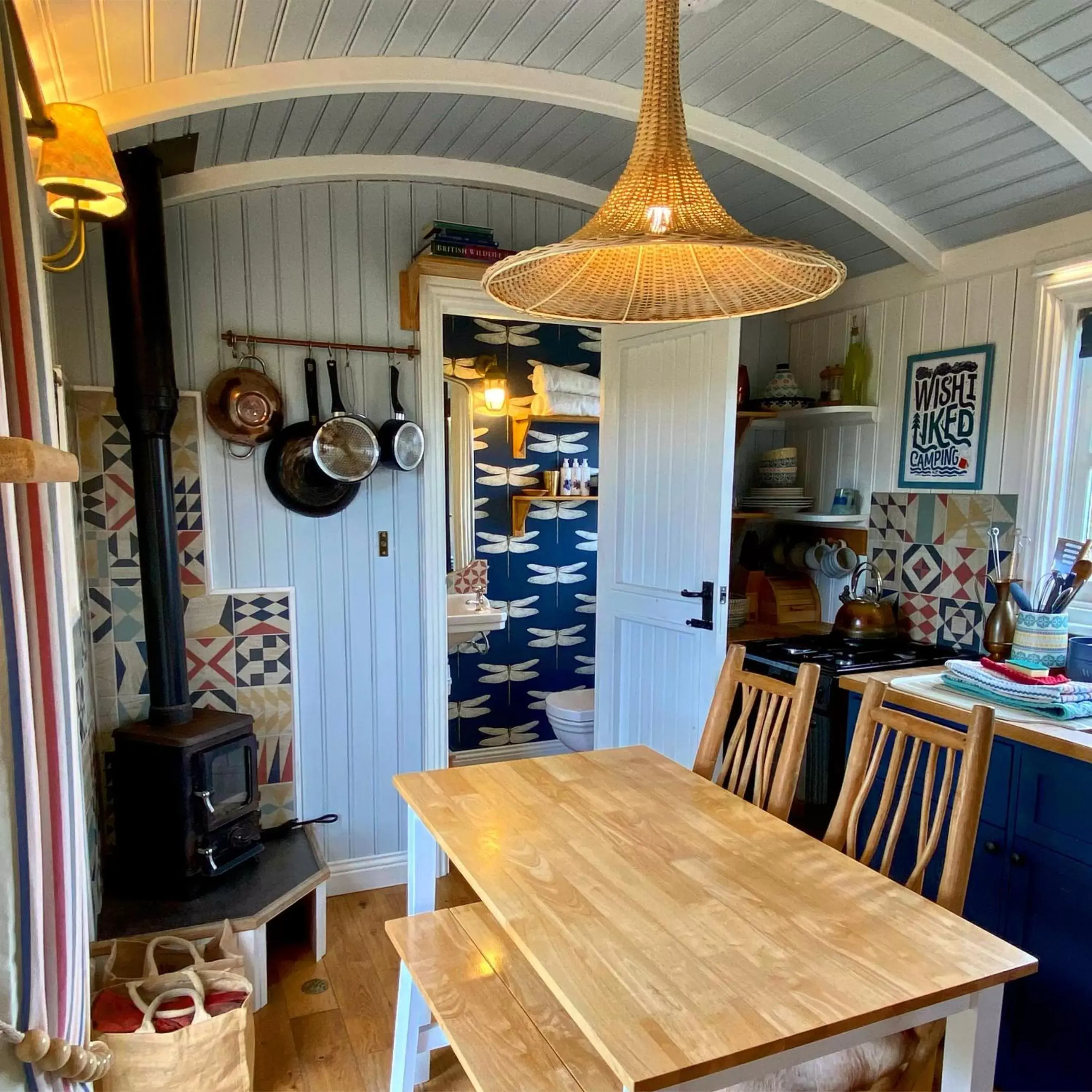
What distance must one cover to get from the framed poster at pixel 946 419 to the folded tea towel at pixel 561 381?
1.56m

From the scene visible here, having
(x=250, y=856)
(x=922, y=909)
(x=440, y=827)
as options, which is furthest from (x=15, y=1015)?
(x=250, y=856)

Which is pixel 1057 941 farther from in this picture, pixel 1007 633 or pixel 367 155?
pixel 367 155

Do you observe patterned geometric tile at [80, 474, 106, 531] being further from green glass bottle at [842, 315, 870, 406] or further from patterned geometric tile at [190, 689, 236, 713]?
green glass bottle at [842, 315, 870, 406]

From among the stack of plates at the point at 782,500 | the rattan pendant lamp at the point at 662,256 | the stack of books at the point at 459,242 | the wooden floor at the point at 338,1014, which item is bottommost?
the wooden floor at the point at 338,1014

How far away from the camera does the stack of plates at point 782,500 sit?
3031 mm

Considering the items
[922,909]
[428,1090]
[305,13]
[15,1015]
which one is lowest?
[428,1090]

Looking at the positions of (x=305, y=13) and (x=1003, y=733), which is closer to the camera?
(x=305, y=13)

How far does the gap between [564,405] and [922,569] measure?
5.88ft

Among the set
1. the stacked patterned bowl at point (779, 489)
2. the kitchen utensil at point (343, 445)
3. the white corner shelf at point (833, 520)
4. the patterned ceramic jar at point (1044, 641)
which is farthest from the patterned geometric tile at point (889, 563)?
the kitchen utensil at point (343, 445)

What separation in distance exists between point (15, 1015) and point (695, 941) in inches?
32.8

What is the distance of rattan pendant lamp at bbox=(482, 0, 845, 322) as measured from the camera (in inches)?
46.7

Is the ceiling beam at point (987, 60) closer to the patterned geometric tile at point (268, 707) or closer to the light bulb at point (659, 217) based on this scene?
the light bulb at point (659, 217)

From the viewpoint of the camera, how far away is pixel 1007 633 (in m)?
2.34

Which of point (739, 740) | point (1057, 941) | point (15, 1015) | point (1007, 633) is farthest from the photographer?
point (1007, 633)
